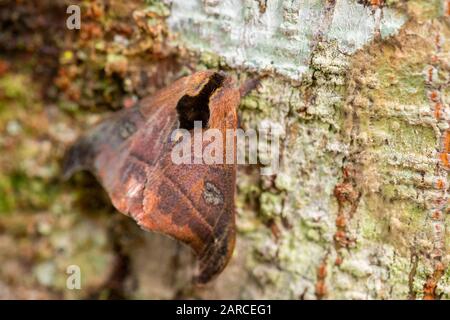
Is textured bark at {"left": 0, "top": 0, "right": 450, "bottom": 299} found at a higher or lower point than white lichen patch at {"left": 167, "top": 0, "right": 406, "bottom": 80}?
lower

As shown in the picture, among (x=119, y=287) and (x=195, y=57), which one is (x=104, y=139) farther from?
(x=119, y=287)

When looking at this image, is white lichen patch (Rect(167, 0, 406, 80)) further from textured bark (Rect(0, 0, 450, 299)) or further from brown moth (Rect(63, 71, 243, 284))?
brown moth (Rect(63, 71, 243, 284))

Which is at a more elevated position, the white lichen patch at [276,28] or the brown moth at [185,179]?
the white lichen patch at [276,28]

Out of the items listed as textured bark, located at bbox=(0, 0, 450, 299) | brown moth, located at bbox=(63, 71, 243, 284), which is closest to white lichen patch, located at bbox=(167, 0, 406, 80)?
textured bark, located at bbox=(0, 0, 450, 299)

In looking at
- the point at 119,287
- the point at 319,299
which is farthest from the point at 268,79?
the point at 119,287

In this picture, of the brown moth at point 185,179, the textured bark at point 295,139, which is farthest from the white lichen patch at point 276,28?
the brown moth at point 185,179

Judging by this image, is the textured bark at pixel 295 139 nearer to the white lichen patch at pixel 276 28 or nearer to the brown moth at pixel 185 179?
the white lichen patch at pixel 276 28
